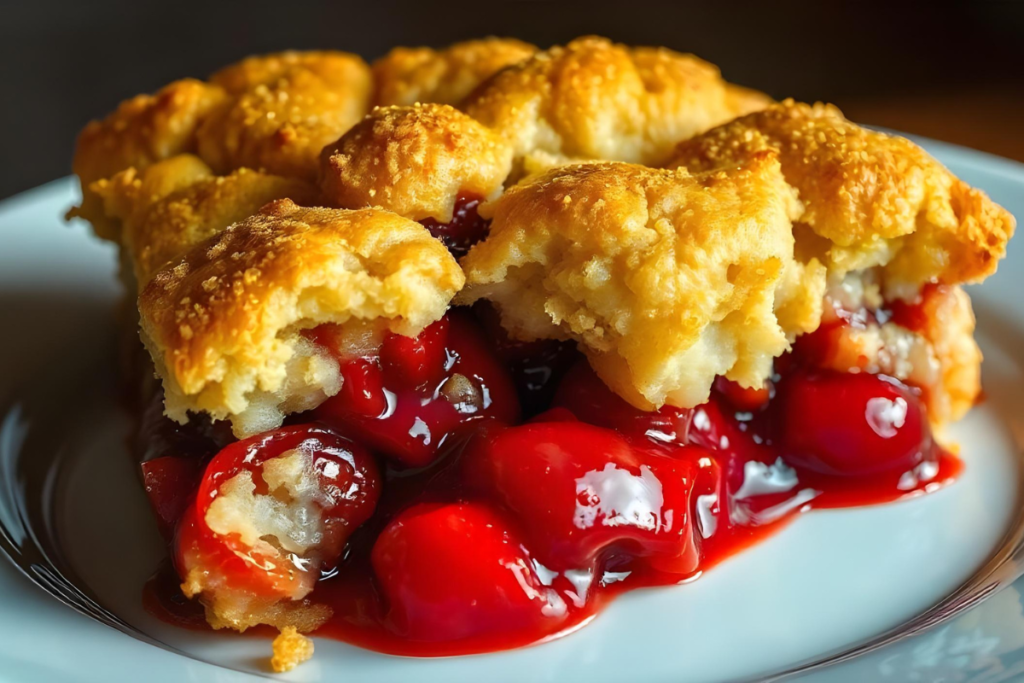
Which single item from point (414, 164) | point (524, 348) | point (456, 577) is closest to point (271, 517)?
point (456, 577)

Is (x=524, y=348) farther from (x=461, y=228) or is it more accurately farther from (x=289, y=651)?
(x=289, y=651)

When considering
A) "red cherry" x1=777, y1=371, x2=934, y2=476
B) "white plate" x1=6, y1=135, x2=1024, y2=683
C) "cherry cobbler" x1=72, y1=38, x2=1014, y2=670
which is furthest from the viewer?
"red cherry" x1=777, y1=371, x2=934, y2=476

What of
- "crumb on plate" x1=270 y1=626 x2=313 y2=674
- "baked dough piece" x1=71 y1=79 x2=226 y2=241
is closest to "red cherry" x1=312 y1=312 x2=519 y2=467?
"crumb on plate" x1=270 y1=626 x2=313 y2=674

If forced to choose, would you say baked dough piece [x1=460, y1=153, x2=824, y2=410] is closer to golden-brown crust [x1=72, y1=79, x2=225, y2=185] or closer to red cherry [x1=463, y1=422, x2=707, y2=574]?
red cherry [x1=463, y1=422, x2=707, y2=574]

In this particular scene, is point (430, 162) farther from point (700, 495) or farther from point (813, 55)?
point (813, 55)

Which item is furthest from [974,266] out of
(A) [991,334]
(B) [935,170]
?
(A) [991,334]

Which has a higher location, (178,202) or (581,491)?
(178,202)
